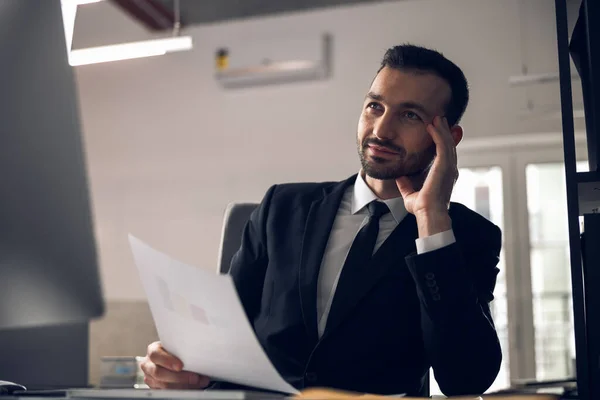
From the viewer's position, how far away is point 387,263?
1378mm

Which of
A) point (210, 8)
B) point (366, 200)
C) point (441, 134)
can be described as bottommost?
point (366, 200)

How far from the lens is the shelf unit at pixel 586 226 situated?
3.65ft

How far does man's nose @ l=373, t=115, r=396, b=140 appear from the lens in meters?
1.49

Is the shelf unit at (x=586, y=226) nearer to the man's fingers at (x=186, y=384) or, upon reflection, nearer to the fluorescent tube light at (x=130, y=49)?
the man's fingers at (x=186, y=384)

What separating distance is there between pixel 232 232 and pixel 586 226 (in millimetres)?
881

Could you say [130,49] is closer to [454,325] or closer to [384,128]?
[384,128]

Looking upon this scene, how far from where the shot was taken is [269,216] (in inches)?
61.6

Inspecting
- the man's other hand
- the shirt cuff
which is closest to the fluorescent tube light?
the shirt cuff

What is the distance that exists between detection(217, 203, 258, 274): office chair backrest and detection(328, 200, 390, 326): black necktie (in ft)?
1.27

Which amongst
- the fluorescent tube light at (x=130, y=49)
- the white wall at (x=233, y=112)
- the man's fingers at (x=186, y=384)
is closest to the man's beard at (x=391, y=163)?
the man's fingers at (x=186, y=384)

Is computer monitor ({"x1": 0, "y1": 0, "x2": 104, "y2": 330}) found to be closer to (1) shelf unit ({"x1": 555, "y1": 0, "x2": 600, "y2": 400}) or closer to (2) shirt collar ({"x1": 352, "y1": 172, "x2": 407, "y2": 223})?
(1) shelf unit ({"x1": 555, "y1": 0, "x2": 600, "y2": 400})

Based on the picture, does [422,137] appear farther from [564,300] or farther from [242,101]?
[242,101]

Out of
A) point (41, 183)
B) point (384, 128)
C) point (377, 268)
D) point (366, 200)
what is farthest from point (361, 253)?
point (41, 183)

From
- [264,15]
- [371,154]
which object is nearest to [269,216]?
[371,154]
